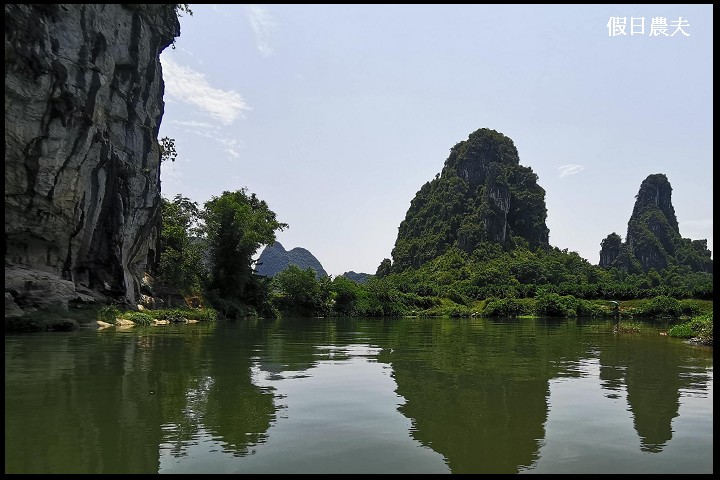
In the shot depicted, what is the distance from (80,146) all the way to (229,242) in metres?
20.9

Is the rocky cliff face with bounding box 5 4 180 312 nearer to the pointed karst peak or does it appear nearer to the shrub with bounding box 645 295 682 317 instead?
the shrub with bounding box 645 295 682 317

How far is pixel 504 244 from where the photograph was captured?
367ft

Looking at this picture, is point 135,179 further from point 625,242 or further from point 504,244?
point 625,242

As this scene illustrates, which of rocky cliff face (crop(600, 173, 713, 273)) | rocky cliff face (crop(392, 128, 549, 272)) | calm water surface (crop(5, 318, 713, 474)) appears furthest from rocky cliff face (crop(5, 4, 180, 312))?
rocky cliff face (crop(600, 173, 713, 273))

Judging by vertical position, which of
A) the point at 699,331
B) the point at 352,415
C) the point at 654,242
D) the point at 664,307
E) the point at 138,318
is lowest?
the point at 664,307

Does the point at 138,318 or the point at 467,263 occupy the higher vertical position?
the point at 467,263

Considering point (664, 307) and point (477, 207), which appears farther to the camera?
point (477, 207)

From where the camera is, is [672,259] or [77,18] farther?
[672,259]

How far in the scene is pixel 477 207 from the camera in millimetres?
117938

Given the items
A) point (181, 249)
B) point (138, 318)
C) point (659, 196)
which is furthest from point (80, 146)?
point (659, 196)

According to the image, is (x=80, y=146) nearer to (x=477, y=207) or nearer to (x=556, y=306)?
(x=556, y=306)

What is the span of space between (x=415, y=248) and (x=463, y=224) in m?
13.2
